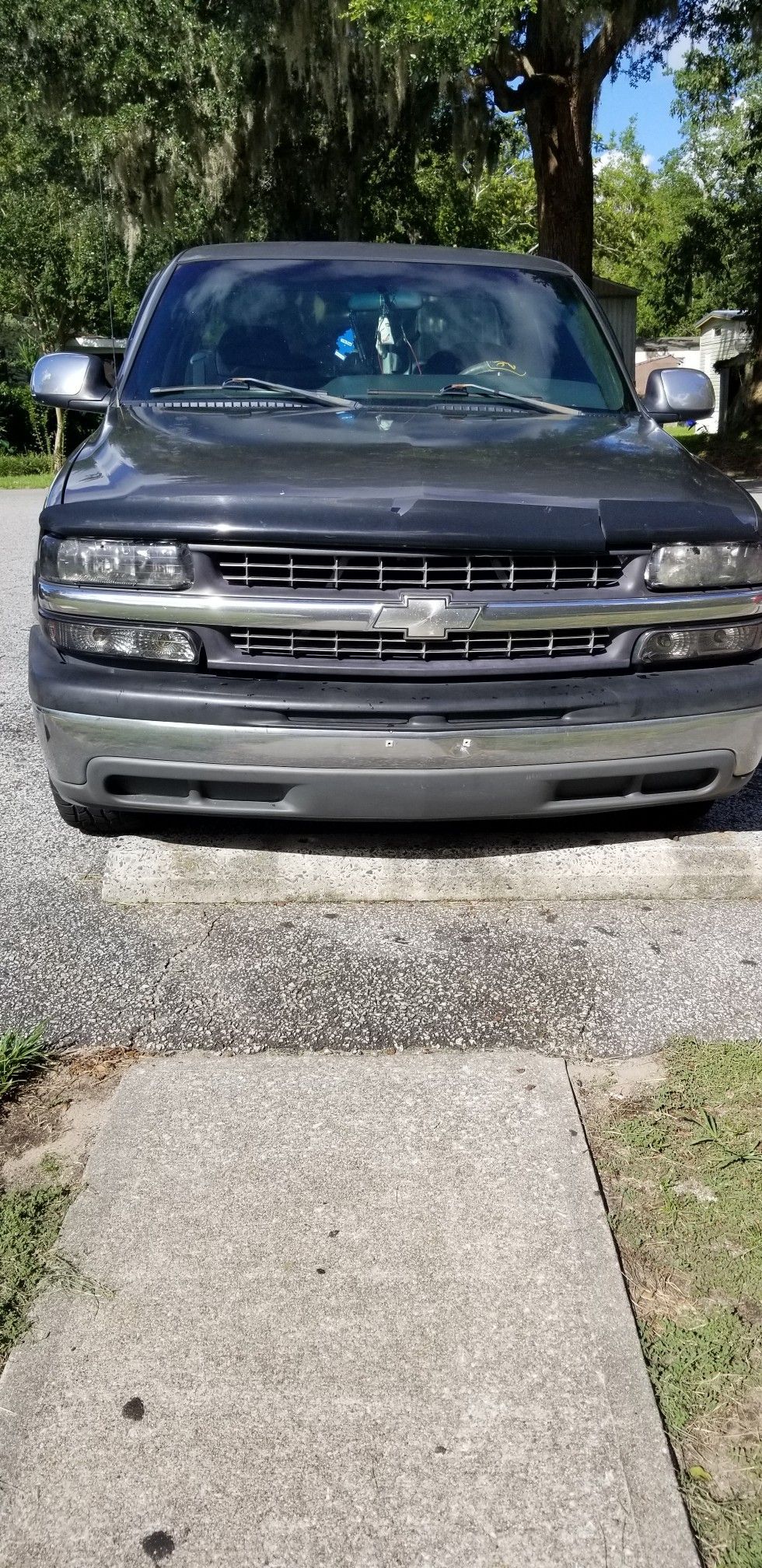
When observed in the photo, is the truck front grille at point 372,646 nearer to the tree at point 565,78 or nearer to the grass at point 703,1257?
the grass at point 703,1257

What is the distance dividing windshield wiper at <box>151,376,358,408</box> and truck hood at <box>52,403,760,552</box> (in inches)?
13.0

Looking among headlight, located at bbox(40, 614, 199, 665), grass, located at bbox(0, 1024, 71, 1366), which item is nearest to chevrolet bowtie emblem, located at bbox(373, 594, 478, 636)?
headlight, located at bbox(40, 614, 199, 665)

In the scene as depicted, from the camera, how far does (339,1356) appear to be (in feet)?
5.87

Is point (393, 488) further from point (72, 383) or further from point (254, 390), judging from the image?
point (72, 383)

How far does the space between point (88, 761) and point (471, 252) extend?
2685 millimetres

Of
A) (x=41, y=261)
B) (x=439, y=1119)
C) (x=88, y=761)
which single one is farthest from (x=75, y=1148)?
(x=41, y=261)

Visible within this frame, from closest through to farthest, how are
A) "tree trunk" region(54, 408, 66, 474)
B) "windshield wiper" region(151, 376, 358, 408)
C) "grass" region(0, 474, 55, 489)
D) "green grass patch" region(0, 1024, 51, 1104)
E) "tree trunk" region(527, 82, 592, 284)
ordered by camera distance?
"green grass patch" region(0, 1024, 51, 1104) < "windshield wiper" region(151, 376, 358, 408) < "tree trunk" region(527, 82, 592, 284) < "grass" region(0, 474, 55, 489) < "tree trunk" region(54, 408, 66, 474)

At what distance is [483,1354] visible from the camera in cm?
179

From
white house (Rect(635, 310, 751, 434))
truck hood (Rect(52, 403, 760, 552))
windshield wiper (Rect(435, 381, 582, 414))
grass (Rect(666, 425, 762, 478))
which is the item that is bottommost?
white house (Rect(635, 310, 751, 434))

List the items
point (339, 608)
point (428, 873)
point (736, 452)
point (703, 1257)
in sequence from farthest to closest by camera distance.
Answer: point (736, 452) < point (428, 873) < point (339, 608) < point (703, 1257)

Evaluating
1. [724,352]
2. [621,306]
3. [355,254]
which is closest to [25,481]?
[621,306]

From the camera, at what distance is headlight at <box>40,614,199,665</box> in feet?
9.73

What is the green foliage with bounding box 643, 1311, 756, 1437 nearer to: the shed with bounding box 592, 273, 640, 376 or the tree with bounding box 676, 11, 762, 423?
the tree with bounding box 676, 11, 762, 423

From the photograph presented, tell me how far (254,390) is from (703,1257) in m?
2.87
